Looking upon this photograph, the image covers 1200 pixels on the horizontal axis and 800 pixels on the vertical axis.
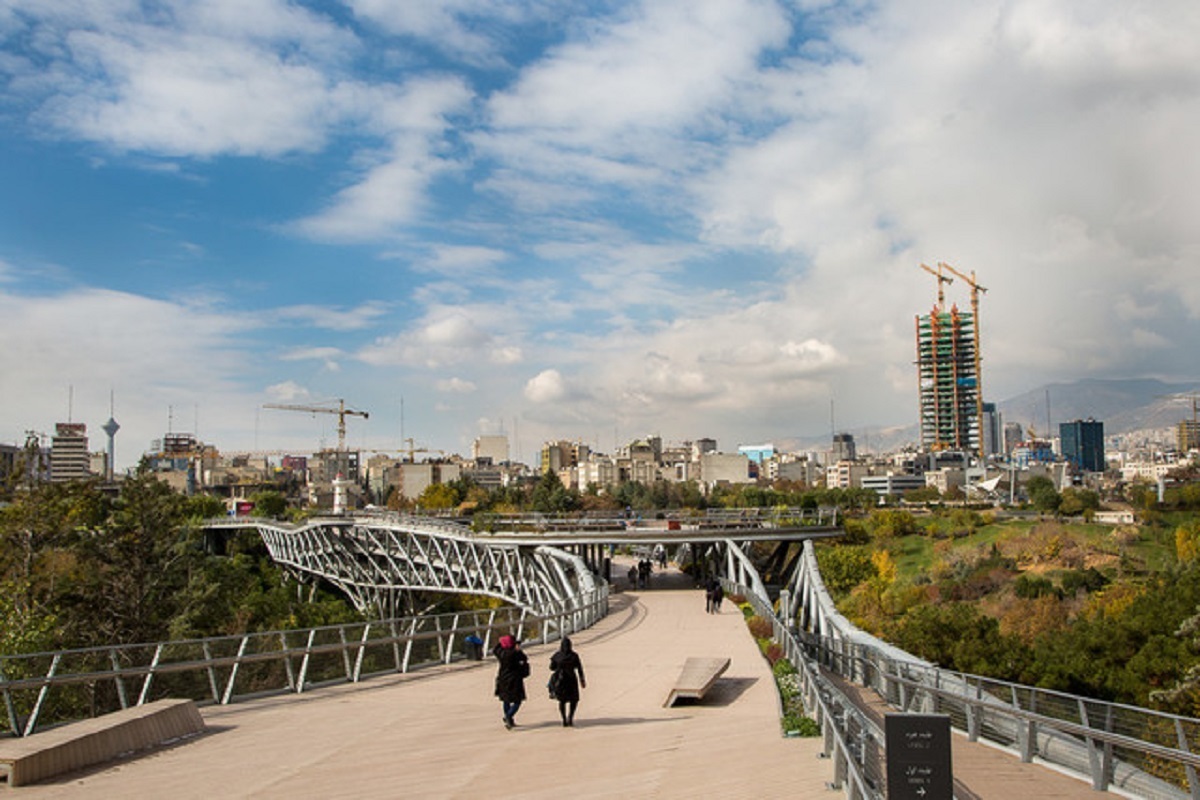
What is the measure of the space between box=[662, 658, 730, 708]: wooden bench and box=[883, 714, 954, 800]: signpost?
24.0 ft

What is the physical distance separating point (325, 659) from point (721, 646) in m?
10.5

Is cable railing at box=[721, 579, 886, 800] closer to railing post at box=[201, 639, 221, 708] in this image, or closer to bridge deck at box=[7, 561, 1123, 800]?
bridge deck at box=[7, 561, 1123, 800]

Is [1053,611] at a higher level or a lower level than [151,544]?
lower

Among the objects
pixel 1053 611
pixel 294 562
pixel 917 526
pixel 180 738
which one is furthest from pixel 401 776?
pixel 294 562

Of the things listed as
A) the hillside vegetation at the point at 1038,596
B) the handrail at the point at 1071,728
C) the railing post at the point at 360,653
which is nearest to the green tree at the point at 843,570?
the hillside vegetation at the point at 1038,596

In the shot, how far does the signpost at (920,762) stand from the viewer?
7.57 meters

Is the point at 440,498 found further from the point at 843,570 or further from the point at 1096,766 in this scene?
the point at 1096,766

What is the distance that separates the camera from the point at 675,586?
47.5m

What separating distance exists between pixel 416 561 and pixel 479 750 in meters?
61.4

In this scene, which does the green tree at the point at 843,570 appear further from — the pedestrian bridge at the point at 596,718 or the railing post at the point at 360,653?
the railing post at the point at 360,653

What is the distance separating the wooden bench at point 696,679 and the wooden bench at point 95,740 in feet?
22.4

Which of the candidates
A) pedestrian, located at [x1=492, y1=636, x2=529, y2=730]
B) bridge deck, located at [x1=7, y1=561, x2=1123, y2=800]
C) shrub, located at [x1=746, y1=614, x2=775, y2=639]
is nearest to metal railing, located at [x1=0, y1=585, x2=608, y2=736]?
bridge deck, located at [x1=7, y1=561, x2=1123, y2=800]

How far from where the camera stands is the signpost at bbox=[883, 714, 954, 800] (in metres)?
7.57

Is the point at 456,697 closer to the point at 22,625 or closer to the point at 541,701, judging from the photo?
the point at 541,701
